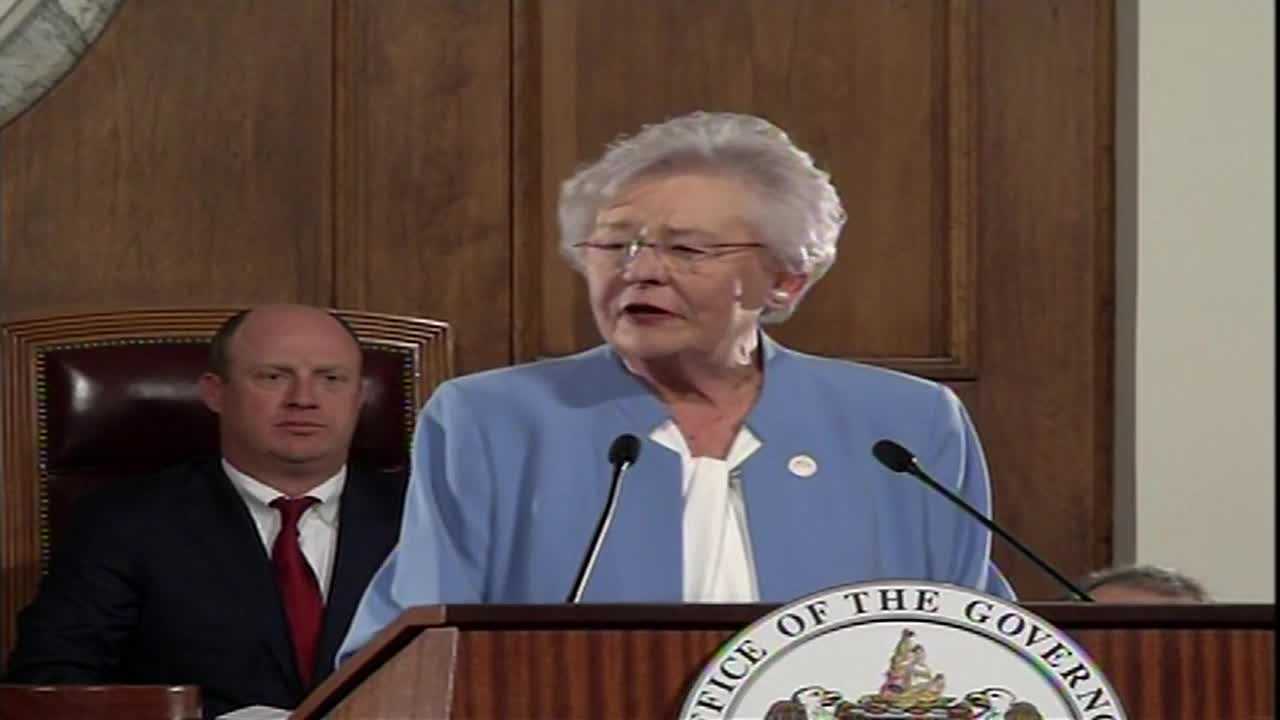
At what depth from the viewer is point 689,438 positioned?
2.53 metres

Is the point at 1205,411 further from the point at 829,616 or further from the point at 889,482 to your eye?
the point at 829,616

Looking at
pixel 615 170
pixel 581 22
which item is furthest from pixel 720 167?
pixel 581 22

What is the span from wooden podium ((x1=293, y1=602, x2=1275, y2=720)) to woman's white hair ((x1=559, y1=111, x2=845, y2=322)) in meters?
1.07

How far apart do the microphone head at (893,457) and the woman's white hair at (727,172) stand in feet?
1.87

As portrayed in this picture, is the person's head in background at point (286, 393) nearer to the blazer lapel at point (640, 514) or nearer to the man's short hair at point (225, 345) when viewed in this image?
the man's short hair at point (225, 345)

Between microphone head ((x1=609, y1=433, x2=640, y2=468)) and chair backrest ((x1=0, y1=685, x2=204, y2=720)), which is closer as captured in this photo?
microphone head ((x1=609, y1=433, x2=640, y2=468))

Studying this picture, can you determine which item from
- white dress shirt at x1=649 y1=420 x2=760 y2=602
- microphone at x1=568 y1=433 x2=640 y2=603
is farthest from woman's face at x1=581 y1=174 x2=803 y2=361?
microphone at x1=568 y1=433 x2=640 y2=603

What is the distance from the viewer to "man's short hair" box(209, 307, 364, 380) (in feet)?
10.8

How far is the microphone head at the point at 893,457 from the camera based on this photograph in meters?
2.08

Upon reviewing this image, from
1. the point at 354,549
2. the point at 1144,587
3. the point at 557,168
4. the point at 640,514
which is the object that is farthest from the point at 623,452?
the point at 557,168

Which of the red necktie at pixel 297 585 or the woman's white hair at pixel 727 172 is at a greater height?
the woman's white hair at pixel 727 172

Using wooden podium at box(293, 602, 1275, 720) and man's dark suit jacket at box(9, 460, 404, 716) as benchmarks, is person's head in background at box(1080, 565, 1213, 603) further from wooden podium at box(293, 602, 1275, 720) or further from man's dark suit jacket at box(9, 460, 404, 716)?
man's dark suit jacket at box(9, 460, 404, 716)

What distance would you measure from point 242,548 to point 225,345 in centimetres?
27

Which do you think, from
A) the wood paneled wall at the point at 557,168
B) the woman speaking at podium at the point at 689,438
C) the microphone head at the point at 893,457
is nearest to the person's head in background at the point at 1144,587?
the woman speaking at podium at the point at 689,438
